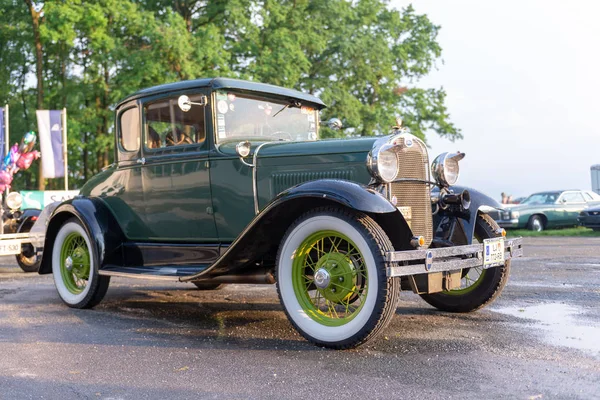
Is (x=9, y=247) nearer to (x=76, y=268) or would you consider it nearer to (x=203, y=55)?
(x=76, y=268)

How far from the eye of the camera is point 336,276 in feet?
14.2

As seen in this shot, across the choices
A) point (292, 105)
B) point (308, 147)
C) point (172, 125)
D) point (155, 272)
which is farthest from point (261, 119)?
point (155, 272)

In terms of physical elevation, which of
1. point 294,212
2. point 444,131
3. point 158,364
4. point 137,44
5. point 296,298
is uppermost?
point 137,44

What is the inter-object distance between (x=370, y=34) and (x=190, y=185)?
22.5 m

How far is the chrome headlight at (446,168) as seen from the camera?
5176 millimetres

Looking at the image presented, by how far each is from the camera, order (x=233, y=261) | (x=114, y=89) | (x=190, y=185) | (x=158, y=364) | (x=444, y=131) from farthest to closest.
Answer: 1. (x=444, y=131)
2. (x=114, y=89)
3. (x=190, y=185)
4. (x=233, y=261)
5. (x=158, y=364)

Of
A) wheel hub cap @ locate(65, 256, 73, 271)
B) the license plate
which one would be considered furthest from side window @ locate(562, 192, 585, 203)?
wheel hub cap @ locate(65, 256, 73, 271)

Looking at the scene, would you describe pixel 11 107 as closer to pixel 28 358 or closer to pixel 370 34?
pixel 370 34

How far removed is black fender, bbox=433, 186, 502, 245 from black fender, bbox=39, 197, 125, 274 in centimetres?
301

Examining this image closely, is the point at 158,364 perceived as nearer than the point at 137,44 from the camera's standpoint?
Yes

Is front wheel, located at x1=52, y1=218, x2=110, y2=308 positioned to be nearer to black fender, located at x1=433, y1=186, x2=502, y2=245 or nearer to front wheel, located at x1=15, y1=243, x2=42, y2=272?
black fender, located at x1=433, y1=186, x2=502, y2=245

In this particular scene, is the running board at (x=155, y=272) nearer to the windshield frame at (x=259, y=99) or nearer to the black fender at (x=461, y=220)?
the windshield frame at (x=259, y=99)

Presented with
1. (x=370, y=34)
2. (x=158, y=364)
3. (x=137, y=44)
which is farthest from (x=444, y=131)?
(x=158, y=364)

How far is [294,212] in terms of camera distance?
4.64 metres
